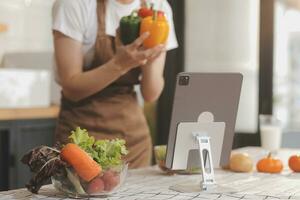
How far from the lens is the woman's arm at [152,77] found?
1781 millimetres

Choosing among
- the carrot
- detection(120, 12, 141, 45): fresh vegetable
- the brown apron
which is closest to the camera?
the carrot

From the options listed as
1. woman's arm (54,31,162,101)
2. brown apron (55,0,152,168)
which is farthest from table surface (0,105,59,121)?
woman's arm (54,31,162,101)

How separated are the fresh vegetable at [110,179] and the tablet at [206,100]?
0.65 feet

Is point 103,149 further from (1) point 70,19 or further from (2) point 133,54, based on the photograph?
(1) point 70,19

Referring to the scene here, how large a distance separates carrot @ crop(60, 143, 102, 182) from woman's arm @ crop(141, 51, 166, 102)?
0.71 m

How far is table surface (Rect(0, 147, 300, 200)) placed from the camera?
3.84 feet

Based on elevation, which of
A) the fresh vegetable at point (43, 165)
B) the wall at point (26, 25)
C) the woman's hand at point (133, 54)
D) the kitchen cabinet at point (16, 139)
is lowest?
the kitchen cabinet at point (16, 139)

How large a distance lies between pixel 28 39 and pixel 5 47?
176mm

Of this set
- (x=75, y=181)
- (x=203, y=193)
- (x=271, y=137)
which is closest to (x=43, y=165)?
(x=75, y=181)

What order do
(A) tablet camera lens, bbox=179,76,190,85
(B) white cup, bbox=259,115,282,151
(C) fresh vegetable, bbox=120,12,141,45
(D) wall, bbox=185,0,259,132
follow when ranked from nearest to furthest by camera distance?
(A) tablet camera lens, bbox=179,76,190,85
(C) fresh vegetable, bbox=120,12,141,45
(B) white cup, bbox=259,115,282,151
(D) wall, bbox=185,0,259,132

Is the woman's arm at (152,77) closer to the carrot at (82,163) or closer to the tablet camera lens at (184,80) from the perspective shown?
the tablet camera lens at (184,80)

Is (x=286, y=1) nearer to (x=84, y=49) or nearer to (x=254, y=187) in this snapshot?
(x=84, y=49)

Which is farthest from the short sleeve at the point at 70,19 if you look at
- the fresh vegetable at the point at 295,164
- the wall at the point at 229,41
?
the wall at the point at 229,41

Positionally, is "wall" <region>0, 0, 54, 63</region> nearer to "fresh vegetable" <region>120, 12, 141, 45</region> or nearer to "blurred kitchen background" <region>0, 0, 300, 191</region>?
"blurred kitchen background" <region>0, 0, 300, 191</region>
